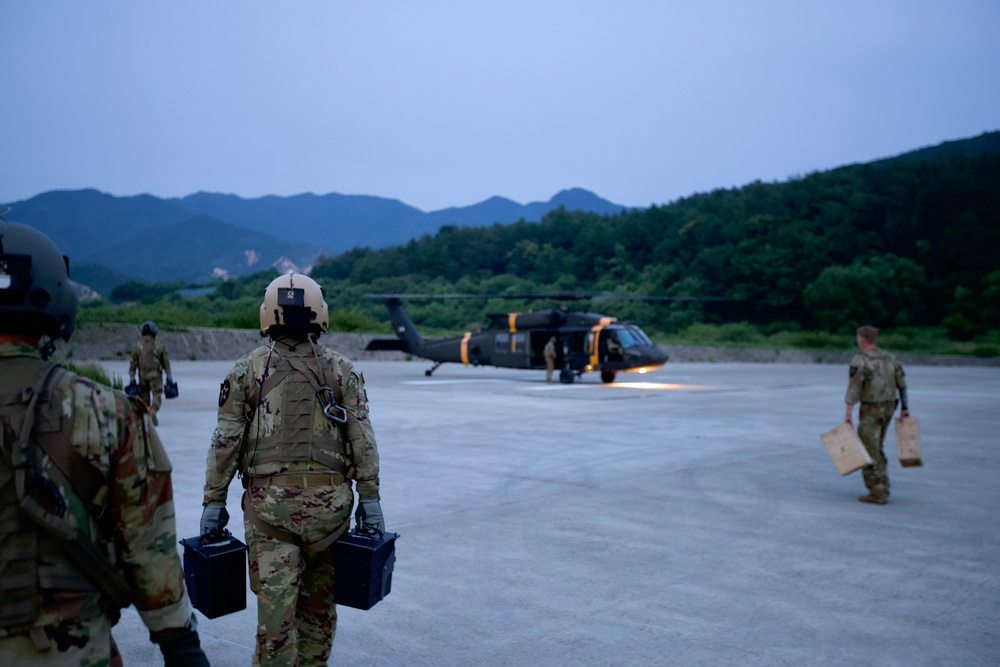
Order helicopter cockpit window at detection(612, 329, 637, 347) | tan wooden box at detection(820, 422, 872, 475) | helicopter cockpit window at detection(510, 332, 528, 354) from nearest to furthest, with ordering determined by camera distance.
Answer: tan wooden box at detection(820, 422, 872, 475) → helicopter cockpit window at detection(612, 329, 637, 347) → helicopter cockpit window at detection(510, 332, 528, 354)

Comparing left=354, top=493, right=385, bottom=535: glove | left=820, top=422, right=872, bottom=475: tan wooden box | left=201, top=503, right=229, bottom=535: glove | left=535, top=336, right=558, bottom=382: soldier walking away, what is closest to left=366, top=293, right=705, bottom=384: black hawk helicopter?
left=535, top=336, right=558, bottom=382: soldier walking away

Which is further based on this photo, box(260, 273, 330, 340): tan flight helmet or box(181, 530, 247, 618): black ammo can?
box(260, 273, 330, 340): tan flight helmet

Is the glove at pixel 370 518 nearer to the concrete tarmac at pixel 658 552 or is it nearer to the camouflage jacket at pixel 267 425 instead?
the camouflage jacket at pixel 267 425

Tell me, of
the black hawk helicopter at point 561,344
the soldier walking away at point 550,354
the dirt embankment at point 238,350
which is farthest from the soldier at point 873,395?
the dirt embankment at point 238,350

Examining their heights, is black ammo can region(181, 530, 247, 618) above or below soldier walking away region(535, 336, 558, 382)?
below

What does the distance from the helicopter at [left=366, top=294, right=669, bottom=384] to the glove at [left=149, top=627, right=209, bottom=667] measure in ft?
65.5

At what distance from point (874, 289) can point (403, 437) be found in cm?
6115

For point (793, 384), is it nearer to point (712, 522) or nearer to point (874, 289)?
point (712, 522)

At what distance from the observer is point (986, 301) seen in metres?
63.6

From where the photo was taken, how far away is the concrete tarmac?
4.44 metres

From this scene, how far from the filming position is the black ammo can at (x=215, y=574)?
3359 mm

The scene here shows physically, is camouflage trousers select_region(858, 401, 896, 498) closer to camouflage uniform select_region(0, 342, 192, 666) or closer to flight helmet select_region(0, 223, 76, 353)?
camouflage uniform select_region(0, 342, 192, 666)

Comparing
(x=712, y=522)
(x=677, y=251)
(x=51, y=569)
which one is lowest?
(x=712, y=522)

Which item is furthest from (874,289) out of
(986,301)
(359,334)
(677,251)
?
(359,334)
